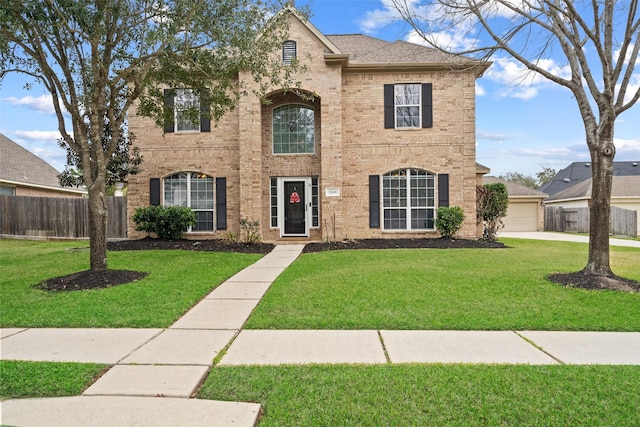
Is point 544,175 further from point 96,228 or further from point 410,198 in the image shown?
point 96,228

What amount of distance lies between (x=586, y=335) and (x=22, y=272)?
10.1 metres

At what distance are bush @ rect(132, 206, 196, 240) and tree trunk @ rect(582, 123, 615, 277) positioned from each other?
11514 millimetres

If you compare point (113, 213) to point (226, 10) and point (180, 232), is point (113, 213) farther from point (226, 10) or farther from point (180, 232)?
point (226, 10)

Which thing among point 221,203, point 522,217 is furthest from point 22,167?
point 522,217

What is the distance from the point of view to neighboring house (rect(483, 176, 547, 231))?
25.4 meters

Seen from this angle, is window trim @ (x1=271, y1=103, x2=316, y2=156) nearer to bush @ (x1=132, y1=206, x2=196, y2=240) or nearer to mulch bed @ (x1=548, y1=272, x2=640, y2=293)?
bush @ (x1=132, y1=206, x2=196, y2=240)

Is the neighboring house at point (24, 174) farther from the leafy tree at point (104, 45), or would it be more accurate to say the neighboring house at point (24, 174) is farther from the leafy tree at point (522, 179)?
the leafy tree at point (522, 179)

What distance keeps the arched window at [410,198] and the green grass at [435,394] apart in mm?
10704

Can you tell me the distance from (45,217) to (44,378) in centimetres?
1579

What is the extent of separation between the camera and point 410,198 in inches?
549

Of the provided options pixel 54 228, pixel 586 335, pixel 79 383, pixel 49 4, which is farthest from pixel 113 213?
pixel 586 335

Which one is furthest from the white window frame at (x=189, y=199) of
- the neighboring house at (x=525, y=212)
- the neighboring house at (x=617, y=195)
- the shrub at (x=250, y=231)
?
the neighboring house at (x=617, y=195)

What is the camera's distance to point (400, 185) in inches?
550

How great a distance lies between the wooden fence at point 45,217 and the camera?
1576 centimetres
